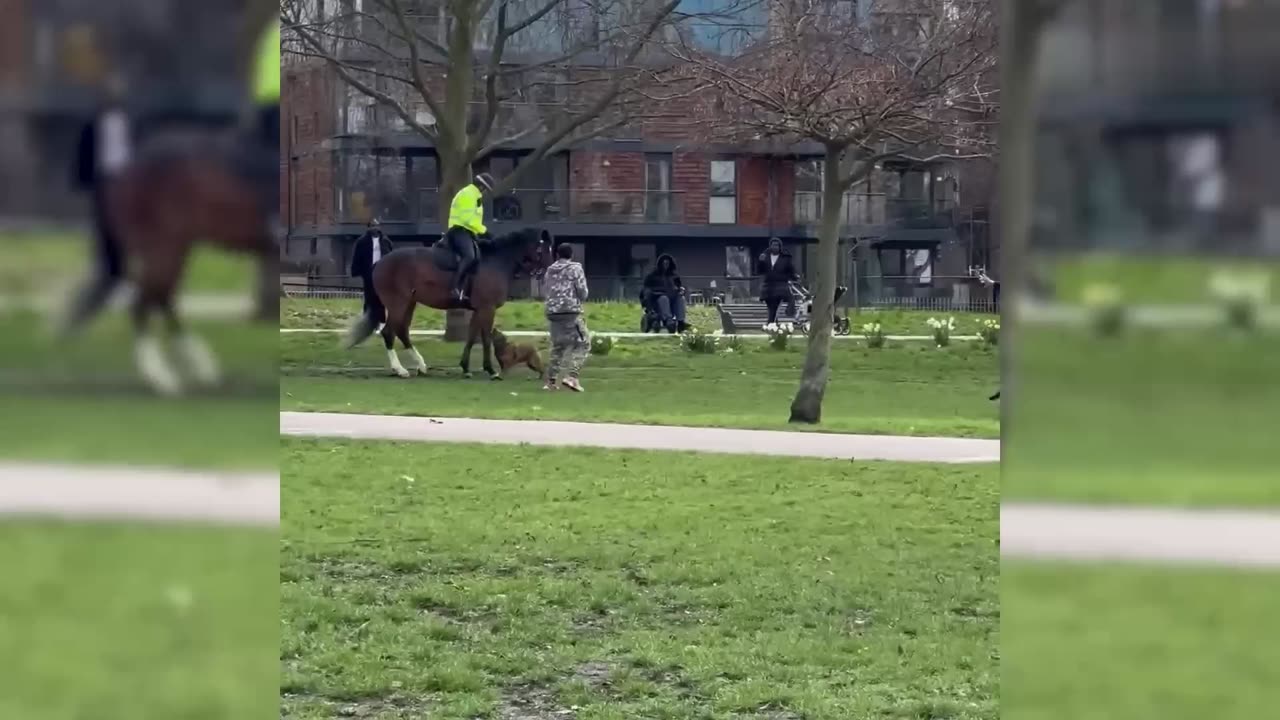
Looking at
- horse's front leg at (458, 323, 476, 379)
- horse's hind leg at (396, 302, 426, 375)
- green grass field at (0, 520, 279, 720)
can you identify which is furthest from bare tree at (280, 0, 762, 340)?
green grass field at (0, 520, 279, 720)

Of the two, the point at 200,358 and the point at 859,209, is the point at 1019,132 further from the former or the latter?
the point at 859,209

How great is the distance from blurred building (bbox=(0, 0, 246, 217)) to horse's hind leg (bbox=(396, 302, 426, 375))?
10406mm

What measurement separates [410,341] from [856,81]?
507 cm

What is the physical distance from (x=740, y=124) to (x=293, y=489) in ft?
11.9

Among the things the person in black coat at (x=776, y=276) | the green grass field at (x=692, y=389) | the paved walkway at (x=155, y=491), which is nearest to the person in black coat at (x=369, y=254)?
the green grass field at (x=692, y=389)

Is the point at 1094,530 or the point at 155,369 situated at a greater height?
the point at 155,369

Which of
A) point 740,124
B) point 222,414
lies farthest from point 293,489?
point 222,414

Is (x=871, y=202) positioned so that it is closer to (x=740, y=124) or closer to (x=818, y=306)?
(x=818, y=306)

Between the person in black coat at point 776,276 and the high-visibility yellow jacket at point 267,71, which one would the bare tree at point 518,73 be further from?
the high-visibility yellow jacket at point 267,71

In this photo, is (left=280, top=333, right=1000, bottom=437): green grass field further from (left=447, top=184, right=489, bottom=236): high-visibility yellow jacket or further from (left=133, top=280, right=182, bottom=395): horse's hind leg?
(left=133, top=280, right=182, bottom=395): horse's hind leg

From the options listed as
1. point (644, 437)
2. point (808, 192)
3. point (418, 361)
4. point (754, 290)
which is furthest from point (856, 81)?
point (418, 361)

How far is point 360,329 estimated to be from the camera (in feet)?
35.7

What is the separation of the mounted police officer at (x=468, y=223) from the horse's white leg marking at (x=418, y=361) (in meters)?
1.84

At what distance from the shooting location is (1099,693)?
1.46m
